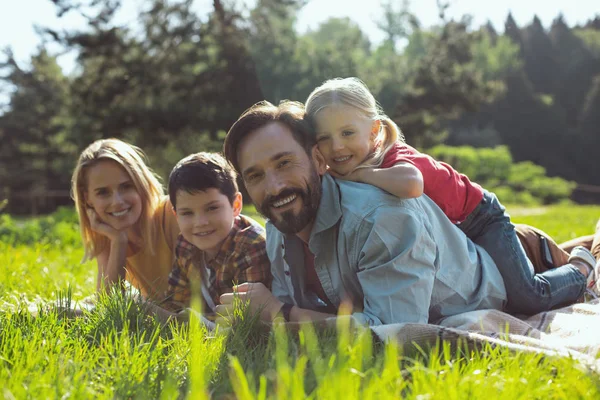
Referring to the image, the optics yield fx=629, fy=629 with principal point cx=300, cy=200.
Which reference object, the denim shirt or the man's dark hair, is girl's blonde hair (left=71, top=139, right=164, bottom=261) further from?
the man's dark hair

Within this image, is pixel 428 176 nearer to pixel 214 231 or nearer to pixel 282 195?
pixel 282 195

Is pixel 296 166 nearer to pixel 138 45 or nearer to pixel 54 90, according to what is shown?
pixel 138 45

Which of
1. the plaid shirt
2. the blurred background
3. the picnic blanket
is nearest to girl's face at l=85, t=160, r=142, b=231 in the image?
the plaid shirt

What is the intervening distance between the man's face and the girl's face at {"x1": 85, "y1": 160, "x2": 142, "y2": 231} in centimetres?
147

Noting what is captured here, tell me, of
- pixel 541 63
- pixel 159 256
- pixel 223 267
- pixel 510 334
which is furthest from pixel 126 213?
pixel 541 63

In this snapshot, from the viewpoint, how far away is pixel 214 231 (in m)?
3.52

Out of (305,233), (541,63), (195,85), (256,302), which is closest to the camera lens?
(256,302)

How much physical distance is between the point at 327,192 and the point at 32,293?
7.45 ft

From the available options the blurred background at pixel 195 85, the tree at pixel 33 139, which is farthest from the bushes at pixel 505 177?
the tree at pixel 33 139

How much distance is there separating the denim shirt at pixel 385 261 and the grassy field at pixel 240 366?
31 centimetres

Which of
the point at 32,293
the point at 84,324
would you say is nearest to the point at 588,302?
the point at 84,324

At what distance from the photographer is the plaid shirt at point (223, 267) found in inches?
136

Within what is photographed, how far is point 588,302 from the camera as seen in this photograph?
3.53 metres

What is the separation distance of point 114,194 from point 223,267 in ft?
3.44
